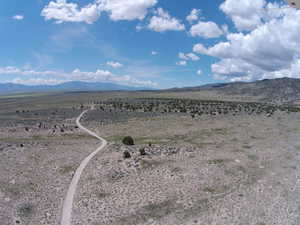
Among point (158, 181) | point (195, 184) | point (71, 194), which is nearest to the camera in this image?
point (71, 194)

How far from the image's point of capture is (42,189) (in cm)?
1827

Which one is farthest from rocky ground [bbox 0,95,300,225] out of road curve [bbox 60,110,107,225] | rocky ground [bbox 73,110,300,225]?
road curve [bbox 60,110,107,225]

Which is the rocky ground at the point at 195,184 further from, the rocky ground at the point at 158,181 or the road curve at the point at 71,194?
the road curve at the point at 71,194

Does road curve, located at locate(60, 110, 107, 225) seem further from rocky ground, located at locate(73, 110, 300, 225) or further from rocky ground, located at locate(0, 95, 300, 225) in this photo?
rocky ground, located at locate(73, 110, 300, 225)

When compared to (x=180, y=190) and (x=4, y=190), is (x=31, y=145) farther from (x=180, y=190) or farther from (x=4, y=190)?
(x=180, y=190)

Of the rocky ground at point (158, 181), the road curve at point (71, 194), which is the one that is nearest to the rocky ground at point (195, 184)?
the rocky ground at point (158, 181)

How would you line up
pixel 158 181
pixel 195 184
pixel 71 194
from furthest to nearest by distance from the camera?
pixel 158 181
pixel 195 184
pixel 71 194

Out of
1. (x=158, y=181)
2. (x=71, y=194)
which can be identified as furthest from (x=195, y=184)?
(x=71, y=194)

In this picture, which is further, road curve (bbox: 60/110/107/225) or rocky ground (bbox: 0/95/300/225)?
rocky ground (bbox: 0/95/300/225)

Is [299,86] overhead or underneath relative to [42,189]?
overhead

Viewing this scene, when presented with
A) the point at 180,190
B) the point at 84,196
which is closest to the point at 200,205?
the point at 180,190

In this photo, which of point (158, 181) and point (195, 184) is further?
point (158, 181)

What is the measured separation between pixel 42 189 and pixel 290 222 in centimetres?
1703

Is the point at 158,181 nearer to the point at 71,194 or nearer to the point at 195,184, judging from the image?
the point at 195,184
